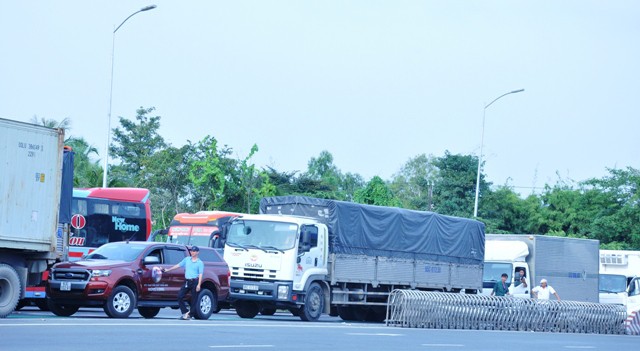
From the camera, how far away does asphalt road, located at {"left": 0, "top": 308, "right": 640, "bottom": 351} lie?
15.1 m

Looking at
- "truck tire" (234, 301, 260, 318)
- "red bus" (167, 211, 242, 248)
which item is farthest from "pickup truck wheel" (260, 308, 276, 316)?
"red bus" (167, 211, 242, 248)

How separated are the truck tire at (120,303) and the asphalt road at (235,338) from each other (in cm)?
172

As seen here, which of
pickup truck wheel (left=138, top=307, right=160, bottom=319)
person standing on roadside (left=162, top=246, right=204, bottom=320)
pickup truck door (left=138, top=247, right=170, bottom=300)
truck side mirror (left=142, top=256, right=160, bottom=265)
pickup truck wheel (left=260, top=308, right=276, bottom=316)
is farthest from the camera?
pickup truck wheel (left=260, top=308, right=276, bottom=316)

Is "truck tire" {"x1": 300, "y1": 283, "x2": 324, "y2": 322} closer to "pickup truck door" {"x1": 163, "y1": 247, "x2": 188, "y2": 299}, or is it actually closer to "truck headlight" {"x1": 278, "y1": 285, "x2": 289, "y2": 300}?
"truck headlight" {"x1": 278, "y1": 285, "x2": 289, "y2": 300}

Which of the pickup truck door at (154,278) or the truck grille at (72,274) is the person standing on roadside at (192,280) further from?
the truck grille at (72,274)

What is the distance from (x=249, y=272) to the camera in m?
26.6

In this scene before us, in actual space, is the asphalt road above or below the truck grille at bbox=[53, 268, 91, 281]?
below

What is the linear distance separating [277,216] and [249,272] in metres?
1.55

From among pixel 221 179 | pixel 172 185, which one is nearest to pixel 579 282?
pixel 221 179

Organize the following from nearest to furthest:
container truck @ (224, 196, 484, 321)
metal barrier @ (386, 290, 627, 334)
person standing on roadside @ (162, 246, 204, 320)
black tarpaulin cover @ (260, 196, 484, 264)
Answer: person standing on roadside @ (162, 246, 204, 320) < container truck @ (224, 196, 484, 321) < metal barrier @ (386, 290, 627, 334) < black tarpaulin cover @ (260, 196, 484, 264)

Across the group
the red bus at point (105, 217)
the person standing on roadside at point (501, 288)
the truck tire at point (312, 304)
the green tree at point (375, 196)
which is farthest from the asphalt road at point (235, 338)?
the green tree at point (375, 196)

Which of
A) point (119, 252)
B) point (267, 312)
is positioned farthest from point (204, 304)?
point (267, 312)

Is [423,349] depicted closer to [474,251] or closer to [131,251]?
[131,251]

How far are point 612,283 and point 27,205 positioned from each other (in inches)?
1032
